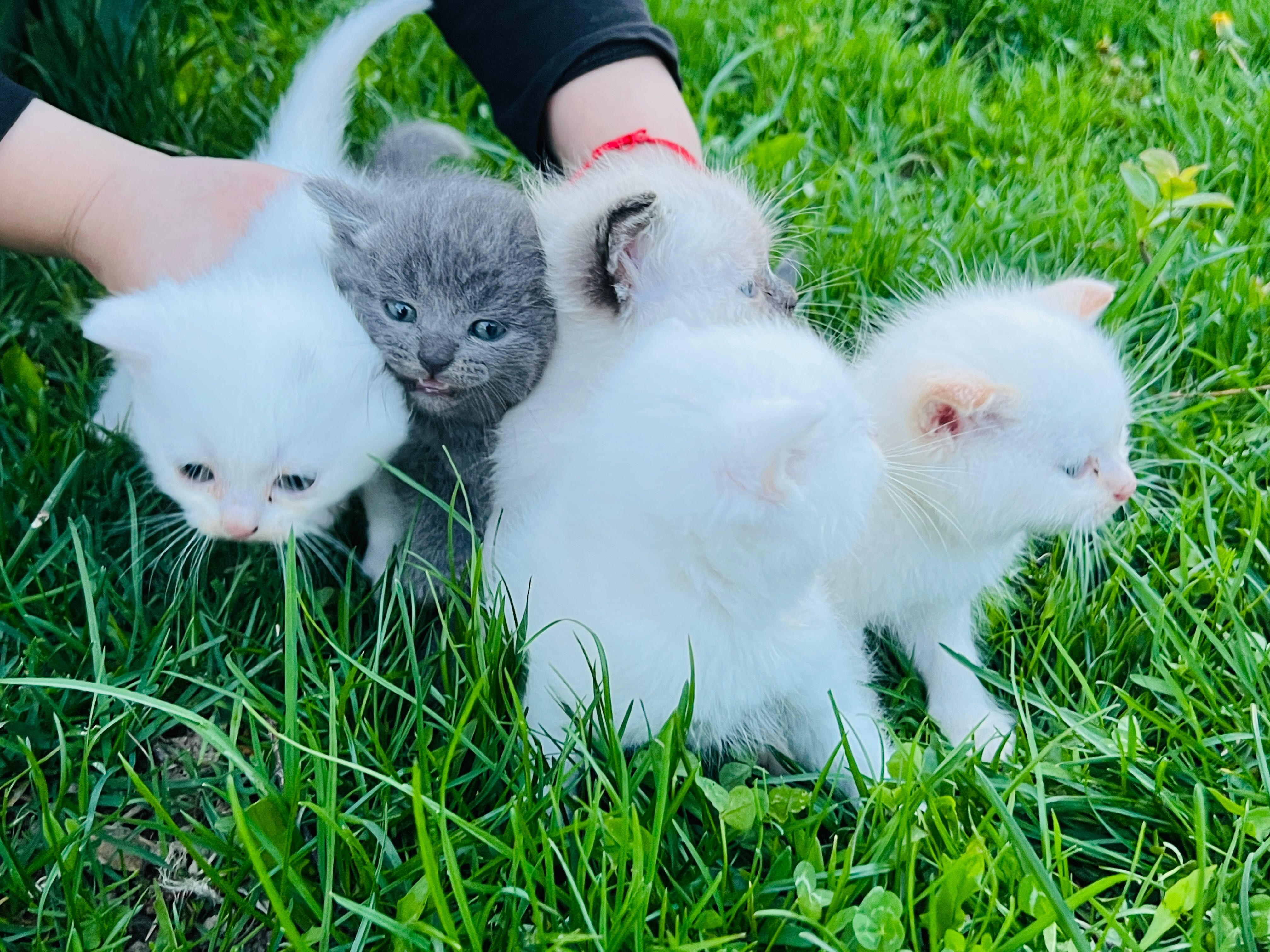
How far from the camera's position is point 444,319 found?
1454 millimetres

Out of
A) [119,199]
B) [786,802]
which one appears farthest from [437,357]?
[786,802]

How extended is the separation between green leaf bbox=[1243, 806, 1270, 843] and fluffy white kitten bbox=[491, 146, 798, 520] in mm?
838

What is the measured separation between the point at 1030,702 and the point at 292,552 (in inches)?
40.1

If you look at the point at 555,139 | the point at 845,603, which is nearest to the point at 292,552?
the point at 845,603

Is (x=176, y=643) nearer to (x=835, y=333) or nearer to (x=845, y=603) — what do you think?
(x=845, y=603)

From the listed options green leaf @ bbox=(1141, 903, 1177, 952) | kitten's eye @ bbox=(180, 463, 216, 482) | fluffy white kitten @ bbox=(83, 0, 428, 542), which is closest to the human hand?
fluffy white kitten @ bbox=(83, 0, 428, 542)

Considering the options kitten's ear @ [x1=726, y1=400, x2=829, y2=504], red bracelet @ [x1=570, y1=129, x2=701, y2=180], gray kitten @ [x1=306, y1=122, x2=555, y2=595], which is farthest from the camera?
red bracelet @ [x1=570, y1=129, x2=701, y2=180]

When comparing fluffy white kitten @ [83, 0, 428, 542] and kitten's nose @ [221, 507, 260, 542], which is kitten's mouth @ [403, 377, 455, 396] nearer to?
fluffy white kitten @ [83, 0, 428, 542]

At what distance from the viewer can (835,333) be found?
1.91 metres

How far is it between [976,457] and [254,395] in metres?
0.95

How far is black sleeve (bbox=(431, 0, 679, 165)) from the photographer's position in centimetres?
207

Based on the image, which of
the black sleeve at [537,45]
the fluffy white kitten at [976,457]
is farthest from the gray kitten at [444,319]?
the black sleeve at [537,45]

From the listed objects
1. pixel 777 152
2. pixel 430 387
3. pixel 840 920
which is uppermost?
pixel 777 152

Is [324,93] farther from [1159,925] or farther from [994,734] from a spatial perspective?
[1159,925]
